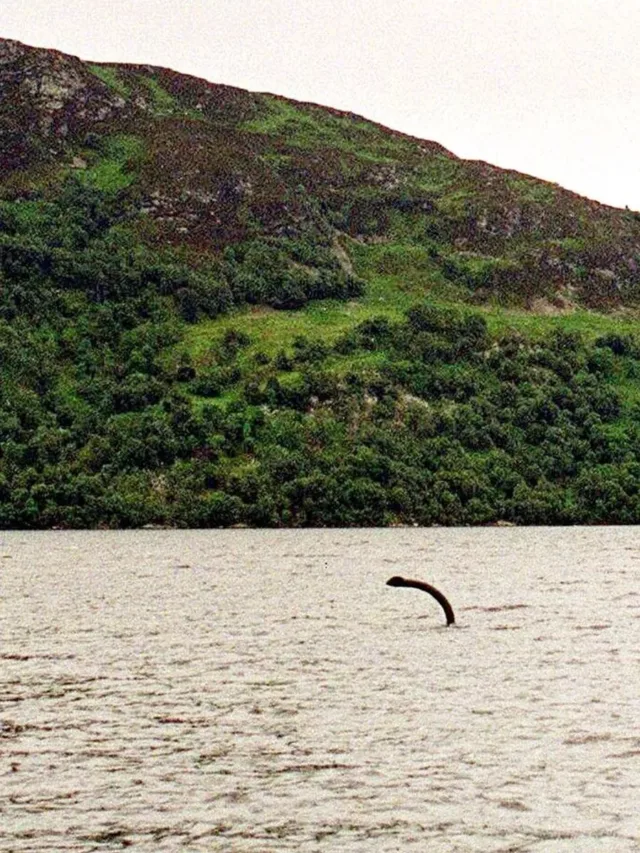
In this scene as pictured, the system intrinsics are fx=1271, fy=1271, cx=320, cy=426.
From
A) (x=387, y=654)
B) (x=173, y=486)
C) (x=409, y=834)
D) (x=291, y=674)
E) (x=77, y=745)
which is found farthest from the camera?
(x=173, y=486)

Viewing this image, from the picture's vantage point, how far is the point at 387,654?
157ft

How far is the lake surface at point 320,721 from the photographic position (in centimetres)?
2305

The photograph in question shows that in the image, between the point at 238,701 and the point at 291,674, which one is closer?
the point at 238,701

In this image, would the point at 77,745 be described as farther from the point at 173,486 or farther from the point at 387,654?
the point at 173,486

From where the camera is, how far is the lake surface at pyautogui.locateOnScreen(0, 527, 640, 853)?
907 inches

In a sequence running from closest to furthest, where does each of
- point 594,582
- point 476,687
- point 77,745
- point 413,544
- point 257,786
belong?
point 257,786
point 77,745
point 476,687
point 594,582
point 413,544

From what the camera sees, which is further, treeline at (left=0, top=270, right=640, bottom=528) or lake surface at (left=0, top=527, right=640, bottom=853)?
treeline at (left=0, top=270, right=640, bottom=528)

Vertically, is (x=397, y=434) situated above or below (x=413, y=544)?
above

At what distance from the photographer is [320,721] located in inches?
1318

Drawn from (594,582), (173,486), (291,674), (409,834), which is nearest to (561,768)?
(409,834)

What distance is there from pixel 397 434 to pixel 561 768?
6653 inches

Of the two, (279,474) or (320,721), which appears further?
(279,474)

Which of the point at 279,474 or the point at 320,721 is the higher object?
the point at 279,474

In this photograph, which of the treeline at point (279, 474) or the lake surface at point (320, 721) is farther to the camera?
the treeline at point (279, 474)
